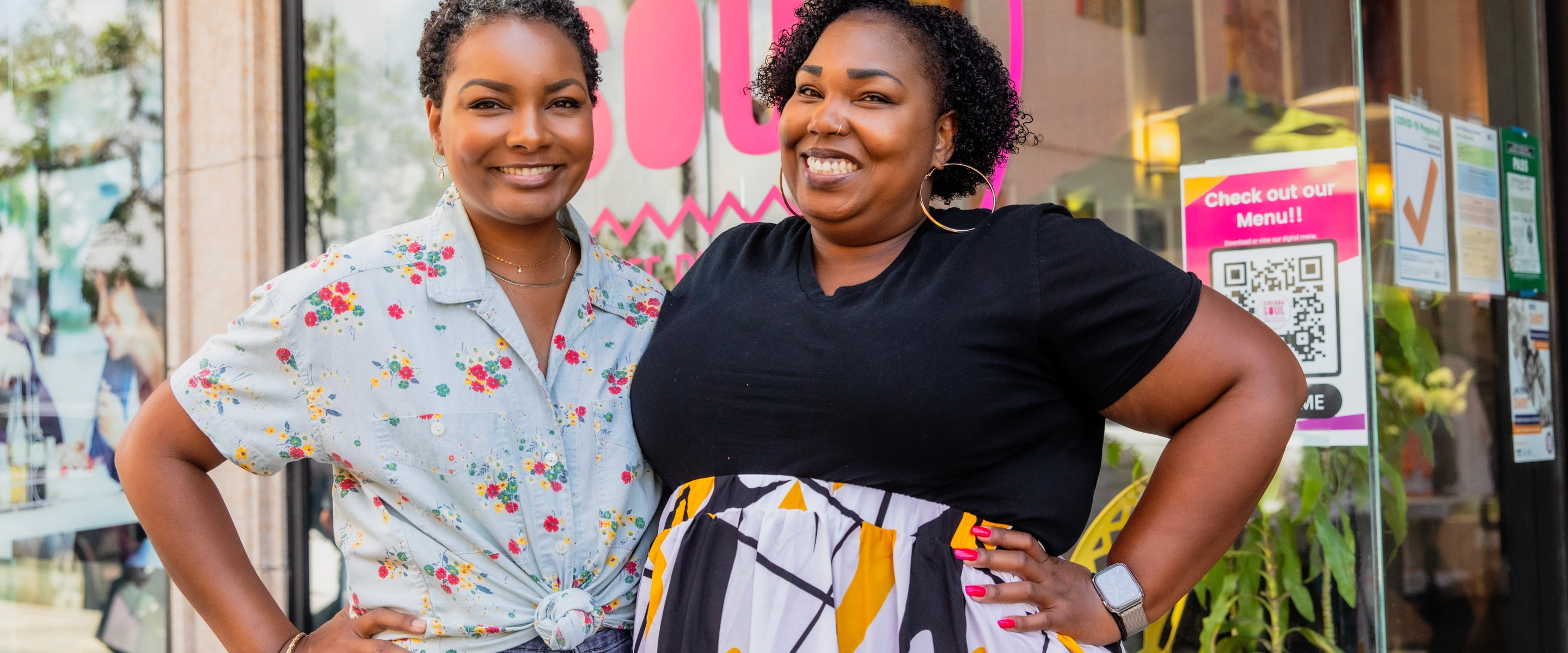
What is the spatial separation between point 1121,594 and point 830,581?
17.6 inches

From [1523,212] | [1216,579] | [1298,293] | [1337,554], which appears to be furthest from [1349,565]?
[1523,212]

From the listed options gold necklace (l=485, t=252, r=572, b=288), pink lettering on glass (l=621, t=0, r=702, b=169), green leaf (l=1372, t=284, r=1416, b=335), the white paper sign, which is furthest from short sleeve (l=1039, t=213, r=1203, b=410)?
pink lettering on glass (l=621, t=0, r=702, b=169)

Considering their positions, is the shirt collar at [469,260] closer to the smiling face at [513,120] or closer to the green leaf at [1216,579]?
the smiling face at [513,120]

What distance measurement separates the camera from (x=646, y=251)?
3879 mm

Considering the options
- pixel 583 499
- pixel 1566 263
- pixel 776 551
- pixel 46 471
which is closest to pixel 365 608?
pixel 583 499

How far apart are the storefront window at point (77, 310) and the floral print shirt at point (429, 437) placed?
3.42m

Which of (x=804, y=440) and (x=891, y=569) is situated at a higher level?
(x=804, y=440)

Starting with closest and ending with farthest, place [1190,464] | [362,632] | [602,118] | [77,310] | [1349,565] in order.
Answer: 1. [1190,464]
2. [362,632]
3. [1349,565]
4. [602,118]
5. [77,310]

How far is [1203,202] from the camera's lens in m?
2.99

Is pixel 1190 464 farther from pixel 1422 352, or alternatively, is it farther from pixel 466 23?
pixel 1422 352

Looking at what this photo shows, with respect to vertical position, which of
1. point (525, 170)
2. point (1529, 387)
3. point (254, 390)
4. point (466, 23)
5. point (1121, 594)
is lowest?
point (1121, 594)

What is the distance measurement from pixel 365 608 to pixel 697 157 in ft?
7.06


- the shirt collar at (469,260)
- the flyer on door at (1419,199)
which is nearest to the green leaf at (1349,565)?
the flyer on door at (1419,199)

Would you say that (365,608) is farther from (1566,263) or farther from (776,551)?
(1566,263)
